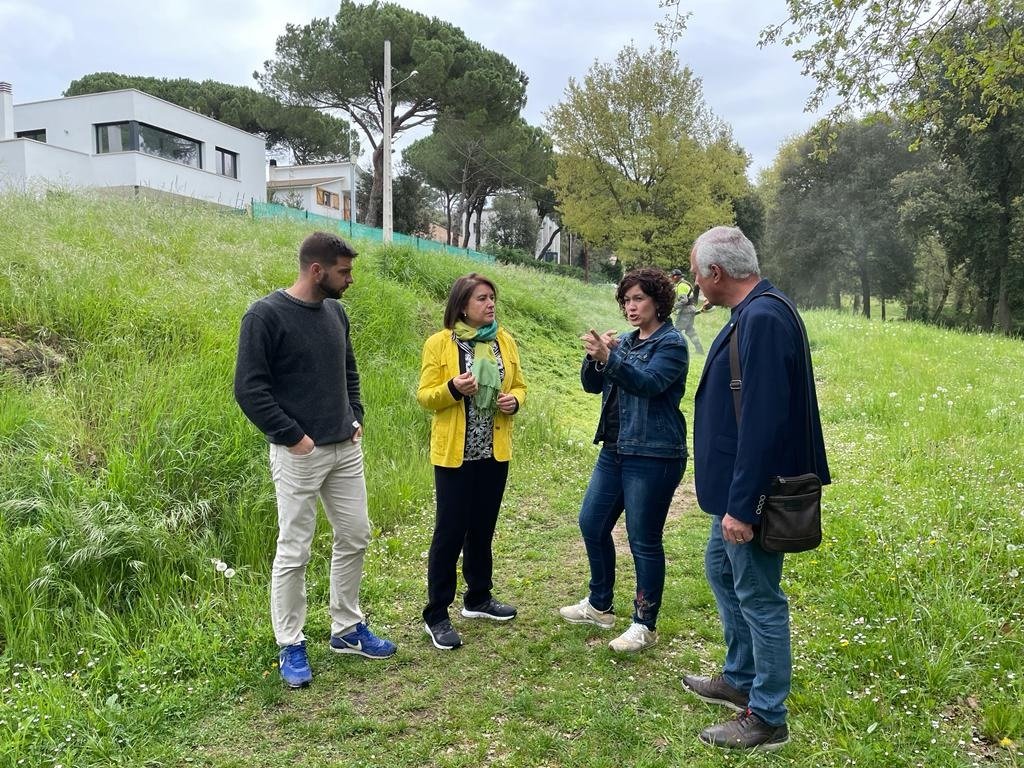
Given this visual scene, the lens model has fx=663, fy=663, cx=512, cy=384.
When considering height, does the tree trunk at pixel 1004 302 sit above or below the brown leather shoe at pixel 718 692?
above

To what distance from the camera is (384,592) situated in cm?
430

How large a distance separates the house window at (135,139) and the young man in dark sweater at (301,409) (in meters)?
24.9

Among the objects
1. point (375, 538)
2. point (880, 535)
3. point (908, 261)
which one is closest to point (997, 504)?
point (880, 535)

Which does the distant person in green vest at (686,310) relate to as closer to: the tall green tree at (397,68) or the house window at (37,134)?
the tall green tree at (397,68)

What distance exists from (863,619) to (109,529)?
168 inches

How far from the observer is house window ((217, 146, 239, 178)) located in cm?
2774

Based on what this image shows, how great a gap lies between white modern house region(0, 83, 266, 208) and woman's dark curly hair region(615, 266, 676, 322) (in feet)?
70.8

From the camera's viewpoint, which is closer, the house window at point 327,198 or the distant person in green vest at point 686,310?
the distant person in green vest at point 686,310

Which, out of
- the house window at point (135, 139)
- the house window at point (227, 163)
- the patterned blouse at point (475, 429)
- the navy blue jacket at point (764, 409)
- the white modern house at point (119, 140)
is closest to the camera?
the navy blue jacket at point (764, 409)

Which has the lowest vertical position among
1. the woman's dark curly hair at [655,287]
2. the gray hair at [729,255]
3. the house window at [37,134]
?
the woman's dark curly hair at [655,287]

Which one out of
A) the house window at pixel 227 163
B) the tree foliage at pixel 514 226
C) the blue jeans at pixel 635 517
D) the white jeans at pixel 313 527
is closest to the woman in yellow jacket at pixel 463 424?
the white jeans at pixel 313 527

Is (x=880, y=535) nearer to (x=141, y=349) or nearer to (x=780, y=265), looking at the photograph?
(x=141, y=349)

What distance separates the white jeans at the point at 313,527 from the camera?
3.26m

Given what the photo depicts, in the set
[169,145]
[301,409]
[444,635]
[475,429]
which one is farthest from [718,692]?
[169,145]
